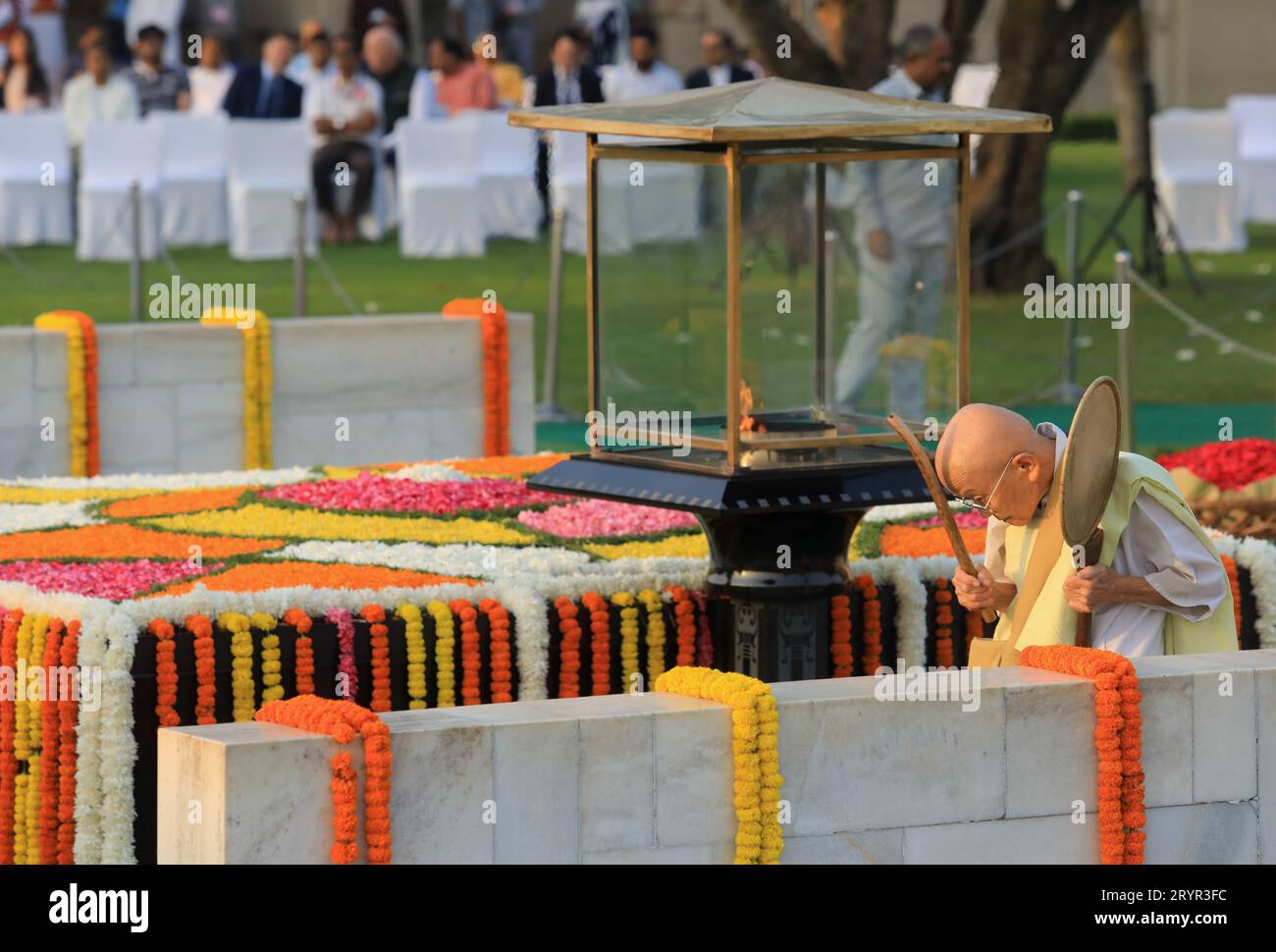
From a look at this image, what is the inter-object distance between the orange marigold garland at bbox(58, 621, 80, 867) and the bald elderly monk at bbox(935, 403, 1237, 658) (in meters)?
2.25

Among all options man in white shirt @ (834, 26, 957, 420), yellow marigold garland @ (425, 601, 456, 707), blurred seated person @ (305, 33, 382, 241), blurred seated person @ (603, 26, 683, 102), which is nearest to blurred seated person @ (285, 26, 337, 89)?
blurred seated person @ (305, 33, 382, 241)

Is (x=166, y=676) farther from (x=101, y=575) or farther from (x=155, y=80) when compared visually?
(x=155, y=80)

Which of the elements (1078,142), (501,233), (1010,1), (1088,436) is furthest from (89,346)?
(1078,142)

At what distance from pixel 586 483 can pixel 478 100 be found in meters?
14.8

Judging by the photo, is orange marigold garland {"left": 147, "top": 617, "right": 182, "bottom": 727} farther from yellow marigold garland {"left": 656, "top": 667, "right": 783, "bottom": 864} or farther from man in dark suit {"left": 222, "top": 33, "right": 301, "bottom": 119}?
man in dark suit {"left": 222, "top": 33, "right": 301, "bottom": 119}

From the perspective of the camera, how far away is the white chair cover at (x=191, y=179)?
20.2 meters

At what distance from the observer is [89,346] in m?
10.7

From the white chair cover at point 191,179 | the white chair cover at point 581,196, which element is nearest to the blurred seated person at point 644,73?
the white chair cover at point 581,196

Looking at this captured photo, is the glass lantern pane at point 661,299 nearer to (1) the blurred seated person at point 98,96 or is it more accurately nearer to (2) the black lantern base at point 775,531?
(2) the black lantern base at point 775,531

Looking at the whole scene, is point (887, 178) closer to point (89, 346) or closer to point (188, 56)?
point (89, 346)

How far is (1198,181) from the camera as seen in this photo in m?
21.1
